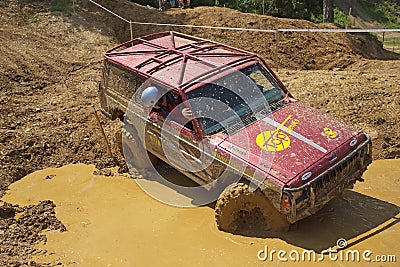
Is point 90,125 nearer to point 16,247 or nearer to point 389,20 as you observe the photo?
point 16,247

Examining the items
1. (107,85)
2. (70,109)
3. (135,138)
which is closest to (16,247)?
(135,138)

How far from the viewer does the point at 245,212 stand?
6.13 meters

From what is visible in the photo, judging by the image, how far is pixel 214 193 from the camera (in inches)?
262

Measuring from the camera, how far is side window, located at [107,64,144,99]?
298 inches

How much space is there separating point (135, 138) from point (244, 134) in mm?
2192

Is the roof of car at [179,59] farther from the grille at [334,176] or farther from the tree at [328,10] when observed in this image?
the tree at [328,10]

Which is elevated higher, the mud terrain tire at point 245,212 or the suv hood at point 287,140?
the suv hood at point 287,140

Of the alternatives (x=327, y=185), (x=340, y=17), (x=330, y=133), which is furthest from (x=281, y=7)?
(x=327, y=185)

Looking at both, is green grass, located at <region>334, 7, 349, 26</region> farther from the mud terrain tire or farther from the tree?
the mud terrain tire

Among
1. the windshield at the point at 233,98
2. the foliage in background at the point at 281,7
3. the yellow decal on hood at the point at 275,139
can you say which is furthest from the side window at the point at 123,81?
the foliage in background at the point at 281,7

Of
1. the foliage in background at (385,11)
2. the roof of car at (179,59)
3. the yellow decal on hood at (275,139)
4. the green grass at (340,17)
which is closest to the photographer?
the yellow decal on hood at (275,139)

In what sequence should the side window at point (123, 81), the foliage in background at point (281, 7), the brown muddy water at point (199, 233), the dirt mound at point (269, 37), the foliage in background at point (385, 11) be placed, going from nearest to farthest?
the brown muddy water at point (199, 233), the side window at point (123, 81), the dirt mound at point (269, 37), the foliage in background at point (281, 7), the foliage in background at point (385, 11)

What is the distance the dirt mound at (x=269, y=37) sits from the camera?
12797mm

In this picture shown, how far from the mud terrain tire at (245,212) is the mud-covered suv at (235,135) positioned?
0.01m
